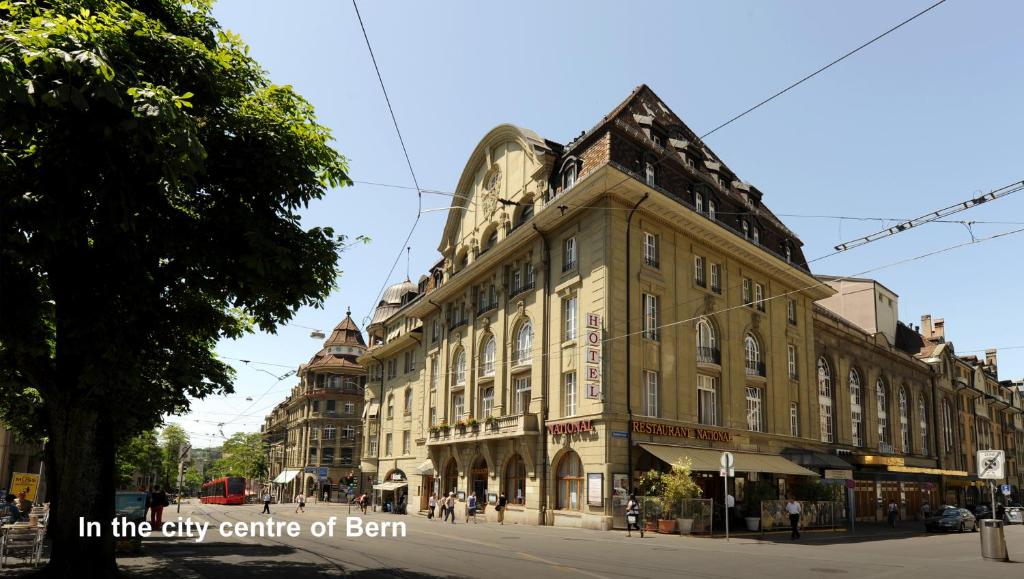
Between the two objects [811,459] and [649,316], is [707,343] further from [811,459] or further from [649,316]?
[811,459]

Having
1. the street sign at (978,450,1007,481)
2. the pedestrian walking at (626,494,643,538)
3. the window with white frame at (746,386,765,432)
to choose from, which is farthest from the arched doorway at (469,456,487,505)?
the street sign at (978,450,1007,481)

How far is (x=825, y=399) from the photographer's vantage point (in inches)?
1796

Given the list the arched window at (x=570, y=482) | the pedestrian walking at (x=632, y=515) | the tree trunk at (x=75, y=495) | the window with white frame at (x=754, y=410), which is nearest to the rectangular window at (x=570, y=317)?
the arched window at (x=570, y=482)

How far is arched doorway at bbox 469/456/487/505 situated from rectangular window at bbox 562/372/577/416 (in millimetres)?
8405

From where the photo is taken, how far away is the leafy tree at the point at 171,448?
10217 centimetres

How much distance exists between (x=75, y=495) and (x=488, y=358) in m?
29.1

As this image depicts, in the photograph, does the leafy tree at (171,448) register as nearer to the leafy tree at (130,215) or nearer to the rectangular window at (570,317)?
the rectangular window at (570,317)

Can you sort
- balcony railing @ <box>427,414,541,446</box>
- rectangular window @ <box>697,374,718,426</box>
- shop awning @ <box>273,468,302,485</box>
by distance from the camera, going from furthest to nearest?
1. shop awning @ <box>273,468,302,485</box>
2. rectangular window @ <box>697,374,718,426</box>
3. balcony railing @ <box>427,414,541,446</box>

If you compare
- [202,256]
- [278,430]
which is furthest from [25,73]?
[278,430]

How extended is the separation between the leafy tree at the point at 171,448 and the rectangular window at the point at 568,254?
8481 cm

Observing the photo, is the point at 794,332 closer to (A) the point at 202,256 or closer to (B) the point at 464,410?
(B) the point at 464,410

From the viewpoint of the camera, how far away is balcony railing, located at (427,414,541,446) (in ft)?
107

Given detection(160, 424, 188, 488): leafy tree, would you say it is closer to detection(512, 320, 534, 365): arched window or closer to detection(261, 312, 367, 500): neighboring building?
detection(261, 312, 367, 500): neighboring building

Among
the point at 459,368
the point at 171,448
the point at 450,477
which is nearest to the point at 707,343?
the point at 459,368
